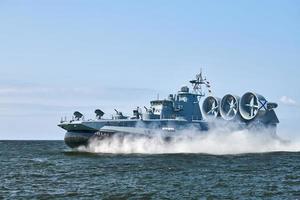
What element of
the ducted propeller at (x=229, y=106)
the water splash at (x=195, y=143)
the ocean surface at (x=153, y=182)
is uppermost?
the ducted propeller at (x=229, y=106)

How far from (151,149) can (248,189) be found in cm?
2950

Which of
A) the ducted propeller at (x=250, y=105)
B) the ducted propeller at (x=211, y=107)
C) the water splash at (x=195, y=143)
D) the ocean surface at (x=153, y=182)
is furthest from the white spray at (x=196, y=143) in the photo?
the ocean surface at (x=153, y=182)

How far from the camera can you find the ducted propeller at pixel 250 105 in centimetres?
6438

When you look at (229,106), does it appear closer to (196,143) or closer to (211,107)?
(211,107)

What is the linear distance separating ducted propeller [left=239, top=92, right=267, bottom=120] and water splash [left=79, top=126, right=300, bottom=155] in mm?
2569

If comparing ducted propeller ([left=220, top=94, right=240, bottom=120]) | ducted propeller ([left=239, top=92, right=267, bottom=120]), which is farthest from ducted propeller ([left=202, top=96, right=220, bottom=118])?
ducted propeller ([left=239, top=92, right=267, bottom=120])

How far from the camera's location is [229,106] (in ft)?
221

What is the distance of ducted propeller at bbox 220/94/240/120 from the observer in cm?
6569

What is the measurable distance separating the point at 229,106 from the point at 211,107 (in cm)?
307

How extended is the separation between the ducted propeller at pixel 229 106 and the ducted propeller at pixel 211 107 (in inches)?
34.4

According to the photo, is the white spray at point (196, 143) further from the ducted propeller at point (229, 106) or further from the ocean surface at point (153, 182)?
the ocean surface at point (153, 182)

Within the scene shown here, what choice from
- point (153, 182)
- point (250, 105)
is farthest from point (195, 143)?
point (153, 182)

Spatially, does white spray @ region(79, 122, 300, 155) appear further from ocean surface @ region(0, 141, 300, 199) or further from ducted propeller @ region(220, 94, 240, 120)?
ocean surface @ region(0, 141, 300, 199)

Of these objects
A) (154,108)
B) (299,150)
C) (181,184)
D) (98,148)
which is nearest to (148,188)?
(181,184)
